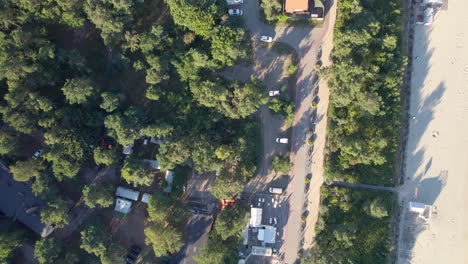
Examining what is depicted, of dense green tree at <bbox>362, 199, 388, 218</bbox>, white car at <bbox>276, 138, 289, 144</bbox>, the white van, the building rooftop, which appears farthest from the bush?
the building rooftop

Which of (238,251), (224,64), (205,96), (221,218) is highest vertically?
(224,64)

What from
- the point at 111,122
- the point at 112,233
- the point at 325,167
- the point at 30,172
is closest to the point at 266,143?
the point at 325,167

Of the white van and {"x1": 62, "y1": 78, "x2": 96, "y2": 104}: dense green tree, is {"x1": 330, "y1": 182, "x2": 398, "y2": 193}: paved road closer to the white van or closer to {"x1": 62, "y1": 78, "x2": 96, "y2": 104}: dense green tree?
the white van

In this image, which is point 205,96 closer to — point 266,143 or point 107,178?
point 266,143

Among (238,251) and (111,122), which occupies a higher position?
(111,122)

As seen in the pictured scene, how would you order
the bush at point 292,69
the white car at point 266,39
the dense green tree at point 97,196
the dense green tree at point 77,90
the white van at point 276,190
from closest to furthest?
the dense green tree at point 77,90 < the dense green tree at point 97,196 < the bush at point 292,69 < the white van at point 276,190 < the white car at point 266,39

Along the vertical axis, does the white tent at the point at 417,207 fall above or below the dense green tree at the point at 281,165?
below

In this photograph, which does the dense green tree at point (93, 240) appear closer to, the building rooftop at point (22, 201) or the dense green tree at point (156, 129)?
the building rooftop at point (22, 201)

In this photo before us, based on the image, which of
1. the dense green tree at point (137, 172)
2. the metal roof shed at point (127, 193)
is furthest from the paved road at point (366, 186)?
the metal roof shed at point (127, 193)
